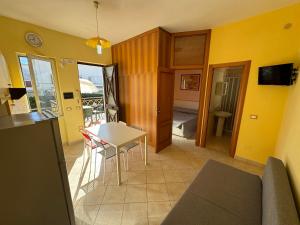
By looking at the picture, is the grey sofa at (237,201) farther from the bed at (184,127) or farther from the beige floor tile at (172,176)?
the bed at (184,127)

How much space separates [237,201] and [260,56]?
2.40m

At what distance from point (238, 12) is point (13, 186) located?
11.5 feet

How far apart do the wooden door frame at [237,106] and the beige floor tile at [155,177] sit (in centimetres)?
152

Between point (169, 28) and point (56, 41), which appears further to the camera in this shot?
point (56, 41)

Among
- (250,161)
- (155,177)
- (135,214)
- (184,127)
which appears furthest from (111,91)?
(250,161)

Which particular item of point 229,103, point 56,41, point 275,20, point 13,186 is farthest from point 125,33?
point 229,103

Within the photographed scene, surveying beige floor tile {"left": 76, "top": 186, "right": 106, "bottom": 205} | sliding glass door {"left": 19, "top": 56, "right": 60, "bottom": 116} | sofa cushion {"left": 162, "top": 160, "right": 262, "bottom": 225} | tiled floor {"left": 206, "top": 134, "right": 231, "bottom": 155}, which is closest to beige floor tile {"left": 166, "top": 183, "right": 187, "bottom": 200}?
sofa cushion {"left": 162, "top": 160, "right": 262, "bottom": 225}

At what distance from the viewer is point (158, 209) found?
1.74 meters

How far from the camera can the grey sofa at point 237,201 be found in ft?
3.14

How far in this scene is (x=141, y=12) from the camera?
2172mm

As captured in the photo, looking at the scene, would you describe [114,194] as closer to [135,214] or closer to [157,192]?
[135,214]

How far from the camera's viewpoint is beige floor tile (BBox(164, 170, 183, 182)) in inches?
89.8

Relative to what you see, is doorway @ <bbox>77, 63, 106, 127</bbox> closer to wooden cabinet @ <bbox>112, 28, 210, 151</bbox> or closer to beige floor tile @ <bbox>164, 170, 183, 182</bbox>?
wooden cabinet @ <bbox>112, 28, 210, 151</bbox>

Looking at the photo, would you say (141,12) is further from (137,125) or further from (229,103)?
(229,103)
